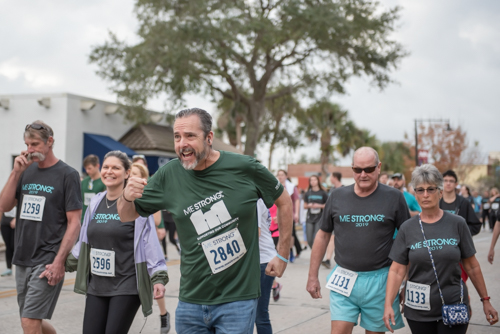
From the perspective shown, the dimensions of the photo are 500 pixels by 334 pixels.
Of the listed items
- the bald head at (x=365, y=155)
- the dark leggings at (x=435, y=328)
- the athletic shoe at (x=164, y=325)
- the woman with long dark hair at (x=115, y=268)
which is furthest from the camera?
the athletic shoe at (x=164, y=325)

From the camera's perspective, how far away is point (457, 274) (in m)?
4.07

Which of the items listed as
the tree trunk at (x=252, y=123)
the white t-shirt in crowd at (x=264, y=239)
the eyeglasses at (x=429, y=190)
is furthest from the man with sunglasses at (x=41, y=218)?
the tree trunk at (x=252, y=123)

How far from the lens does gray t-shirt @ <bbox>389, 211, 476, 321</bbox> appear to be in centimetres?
402

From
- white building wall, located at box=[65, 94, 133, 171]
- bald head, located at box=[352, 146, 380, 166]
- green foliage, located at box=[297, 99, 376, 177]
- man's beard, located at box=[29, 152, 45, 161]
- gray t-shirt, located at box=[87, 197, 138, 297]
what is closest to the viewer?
gray t-shirt, located at box=[87, 197, 138, 297]

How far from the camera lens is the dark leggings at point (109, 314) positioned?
13.1 feet

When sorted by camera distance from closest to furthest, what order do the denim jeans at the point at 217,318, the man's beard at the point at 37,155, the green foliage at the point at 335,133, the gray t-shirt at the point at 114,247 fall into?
the denim jeans at the point at 217,318 → the gray t-shirt at the point at 114,247 → the man's beard at the point at 37,155 → the green foliage at the point at 335,133

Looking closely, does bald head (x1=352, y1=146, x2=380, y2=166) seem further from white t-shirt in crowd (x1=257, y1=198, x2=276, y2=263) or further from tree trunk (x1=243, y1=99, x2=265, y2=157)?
tree trunk (x1=243, y1=99, x2=265, y2=157)

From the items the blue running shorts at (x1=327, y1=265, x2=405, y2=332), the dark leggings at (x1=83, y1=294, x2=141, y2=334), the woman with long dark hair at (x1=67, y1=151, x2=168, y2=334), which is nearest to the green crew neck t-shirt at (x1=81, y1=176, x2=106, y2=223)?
the woman with long dark hair at (x1=67, y1=151, x2=168, y2=334)

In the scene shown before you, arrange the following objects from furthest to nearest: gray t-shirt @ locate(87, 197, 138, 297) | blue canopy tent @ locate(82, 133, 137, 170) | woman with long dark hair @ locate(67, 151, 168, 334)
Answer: blue canopy tent @ locate(82, 133, 137, 170)
gray t-shirt @ locate(87, 197, 138, 297)
woman with long dark hair @ locate(67, 151, 168, 334)

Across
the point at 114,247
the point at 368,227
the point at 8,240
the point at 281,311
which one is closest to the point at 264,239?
the point at 368,227

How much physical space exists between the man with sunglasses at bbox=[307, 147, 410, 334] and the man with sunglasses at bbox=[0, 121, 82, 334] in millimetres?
2169

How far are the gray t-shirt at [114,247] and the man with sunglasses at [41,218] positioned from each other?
1.23 feet

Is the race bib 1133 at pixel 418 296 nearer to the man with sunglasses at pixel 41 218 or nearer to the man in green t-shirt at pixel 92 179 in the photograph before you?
the man with sunglasses at pixel 41 218

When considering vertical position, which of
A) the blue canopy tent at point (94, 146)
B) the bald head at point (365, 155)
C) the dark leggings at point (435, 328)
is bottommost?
the dark leggings at point (435, 328)
